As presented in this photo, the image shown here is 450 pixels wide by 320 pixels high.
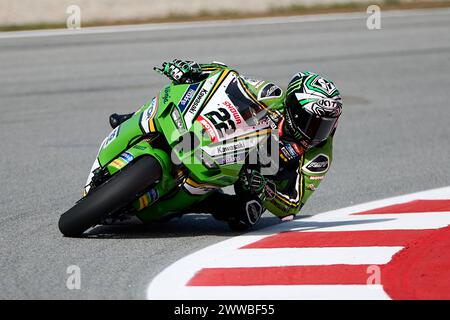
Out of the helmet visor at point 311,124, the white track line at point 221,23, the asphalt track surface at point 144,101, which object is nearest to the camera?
the asphalt track surface at point 144,101

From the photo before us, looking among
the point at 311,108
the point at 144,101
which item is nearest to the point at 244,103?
the point at 311,108

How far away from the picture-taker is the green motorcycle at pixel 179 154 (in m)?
6.32

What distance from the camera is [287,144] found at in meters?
6.93

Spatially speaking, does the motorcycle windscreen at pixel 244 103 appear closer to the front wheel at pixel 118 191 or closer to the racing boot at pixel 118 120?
the front wheel at pixel 118 191

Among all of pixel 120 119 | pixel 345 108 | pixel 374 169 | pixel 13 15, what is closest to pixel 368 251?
pixel 120 119

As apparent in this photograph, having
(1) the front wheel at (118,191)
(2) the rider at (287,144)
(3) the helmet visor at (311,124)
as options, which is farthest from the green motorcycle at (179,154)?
(3) the helmet visor at (311,124)

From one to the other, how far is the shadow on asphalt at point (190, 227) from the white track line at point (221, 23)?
10653mm

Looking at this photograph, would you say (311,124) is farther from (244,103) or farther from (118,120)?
(118,120)

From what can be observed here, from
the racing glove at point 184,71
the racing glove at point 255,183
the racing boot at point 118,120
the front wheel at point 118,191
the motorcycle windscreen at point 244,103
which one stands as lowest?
the racing glove at point 255,183

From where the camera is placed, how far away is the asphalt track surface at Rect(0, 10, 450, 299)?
6.25 meters

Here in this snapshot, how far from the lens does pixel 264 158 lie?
6.78 metres

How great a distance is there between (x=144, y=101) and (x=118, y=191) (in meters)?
6.37

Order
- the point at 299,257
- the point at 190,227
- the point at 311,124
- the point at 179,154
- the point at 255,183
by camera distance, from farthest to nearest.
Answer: the point at 190,227 < the point at 311,124 < the point at 255,183 < the point at 179,154 < the point at 299,257

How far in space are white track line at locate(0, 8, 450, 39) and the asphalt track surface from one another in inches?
7.4
